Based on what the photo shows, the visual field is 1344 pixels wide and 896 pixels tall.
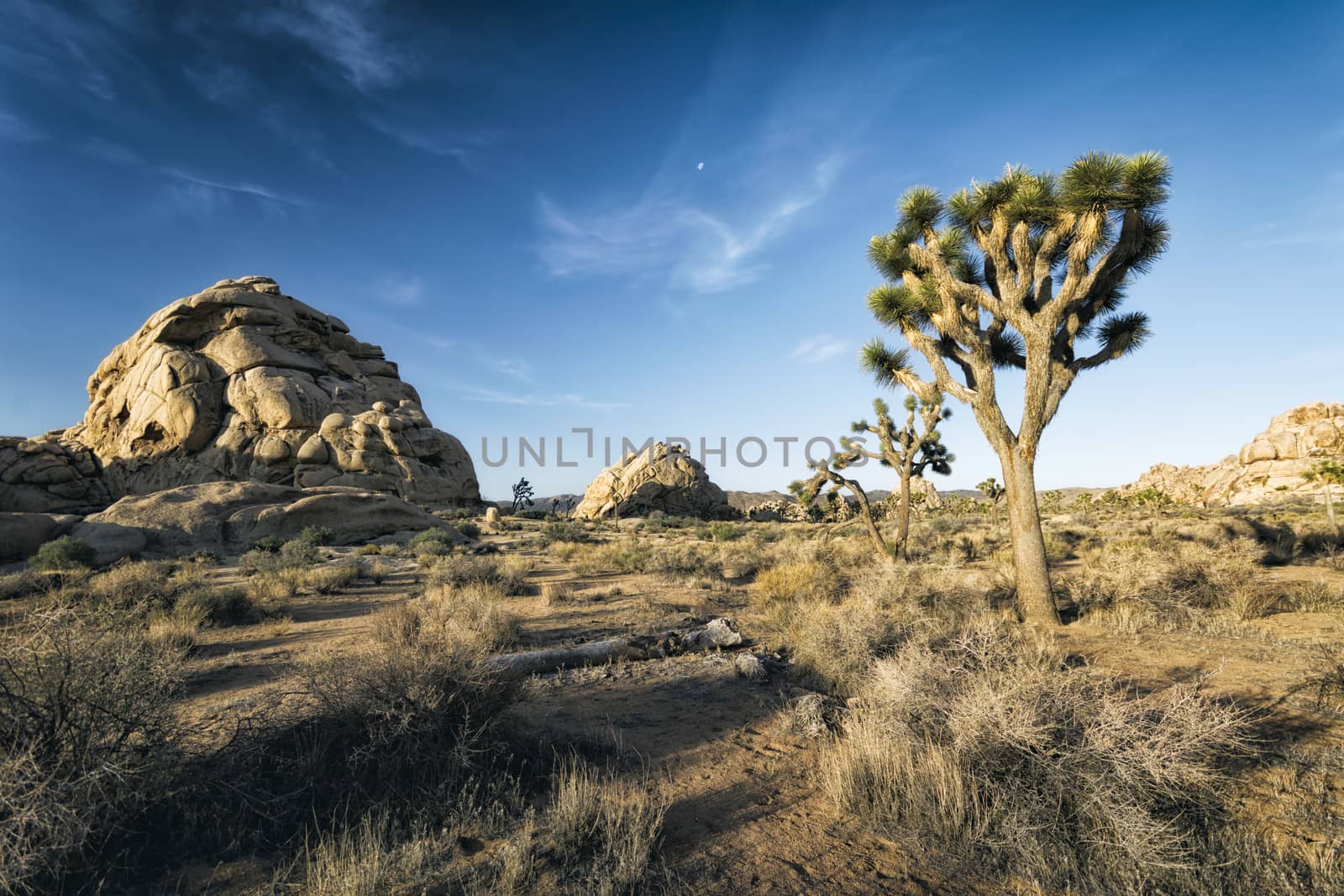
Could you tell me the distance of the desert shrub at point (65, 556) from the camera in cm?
1334

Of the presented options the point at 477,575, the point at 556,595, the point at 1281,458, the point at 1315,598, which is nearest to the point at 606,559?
the point at 477,575

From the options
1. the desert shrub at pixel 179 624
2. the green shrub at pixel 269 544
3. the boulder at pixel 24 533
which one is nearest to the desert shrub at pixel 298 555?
the green shrub at pixel 269 544

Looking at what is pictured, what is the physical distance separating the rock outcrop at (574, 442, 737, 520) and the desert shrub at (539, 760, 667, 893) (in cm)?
3761

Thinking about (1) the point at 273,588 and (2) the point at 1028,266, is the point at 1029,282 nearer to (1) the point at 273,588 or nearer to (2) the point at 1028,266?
(2) the point at 1028,266

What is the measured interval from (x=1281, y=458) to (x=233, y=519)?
209 ft

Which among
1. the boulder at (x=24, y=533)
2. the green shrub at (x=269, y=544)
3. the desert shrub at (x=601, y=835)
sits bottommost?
the desert shrub at (x=601, y=835)

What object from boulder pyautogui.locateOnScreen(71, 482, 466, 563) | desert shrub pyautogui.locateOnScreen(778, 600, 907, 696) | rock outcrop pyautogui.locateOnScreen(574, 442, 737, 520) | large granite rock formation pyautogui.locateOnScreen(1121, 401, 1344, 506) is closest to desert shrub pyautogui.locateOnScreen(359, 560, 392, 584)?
boulder pyautogui.locateOnScreen(71, 482, 466, 563)

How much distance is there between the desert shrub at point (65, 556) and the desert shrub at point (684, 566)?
43.1 feet

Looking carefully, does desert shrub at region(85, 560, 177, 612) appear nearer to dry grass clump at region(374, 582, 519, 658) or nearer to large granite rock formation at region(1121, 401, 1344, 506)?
dry grass clump at region(374, 582, 519, 658)

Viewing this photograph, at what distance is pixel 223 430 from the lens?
35.1 m

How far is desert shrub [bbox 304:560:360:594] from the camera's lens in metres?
11.4

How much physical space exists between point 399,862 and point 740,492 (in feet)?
335

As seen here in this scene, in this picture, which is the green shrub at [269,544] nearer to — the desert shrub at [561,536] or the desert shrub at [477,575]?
the desert shrub at [477,575]

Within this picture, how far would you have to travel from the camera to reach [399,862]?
2.94 m
